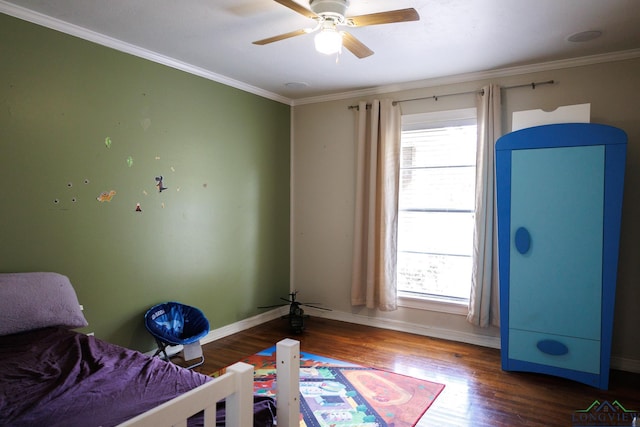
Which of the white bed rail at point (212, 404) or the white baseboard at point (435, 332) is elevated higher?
the white bed rail at point (212, 404)

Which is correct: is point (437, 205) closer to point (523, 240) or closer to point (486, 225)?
point (486, 225)

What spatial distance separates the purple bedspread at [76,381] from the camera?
4.95 feet

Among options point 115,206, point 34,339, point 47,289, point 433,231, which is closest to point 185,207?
point 115,206

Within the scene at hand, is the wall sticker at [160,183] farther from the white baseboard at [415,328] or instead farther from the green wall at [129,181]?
the white baseboard at [415,328]

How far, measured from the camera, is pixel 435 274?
407cm

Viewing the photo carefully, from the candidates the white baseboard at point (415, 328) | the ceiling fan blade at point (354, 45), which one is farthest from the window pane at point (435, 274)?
the ceiling fan blade at point (354, 45)

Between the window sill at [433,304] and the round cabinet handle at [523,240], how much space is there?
3.33ft

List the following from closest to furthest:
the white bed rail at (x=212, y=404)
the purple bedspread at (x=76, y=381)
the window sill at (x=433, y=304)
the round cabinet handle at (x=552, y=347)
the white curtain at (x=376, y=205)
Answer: the white bed rail at (x=212, y=404), the purple bedspread at (x=76, y=381), the round cabinet handle at (x=552, y=347), the window sill at (x=433, y=304), the white curtain at (x=376, y=205)

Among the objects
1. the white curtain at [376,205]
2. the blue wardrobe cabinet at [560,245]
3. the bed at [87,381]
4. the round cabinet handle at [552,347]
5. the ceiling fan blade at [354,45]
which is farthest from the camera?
the white curtain at [376,205]

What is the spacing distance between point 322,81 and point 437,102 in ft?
3.79

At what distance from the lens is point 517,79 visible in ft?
11.8

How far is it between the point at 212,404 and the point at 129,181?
2.44 meters

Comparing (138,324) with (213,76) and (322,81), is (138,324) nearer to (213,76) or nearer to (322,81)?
(213,76)

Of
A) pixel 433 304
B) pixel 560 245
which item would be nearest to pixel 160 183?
pixel 433 304
